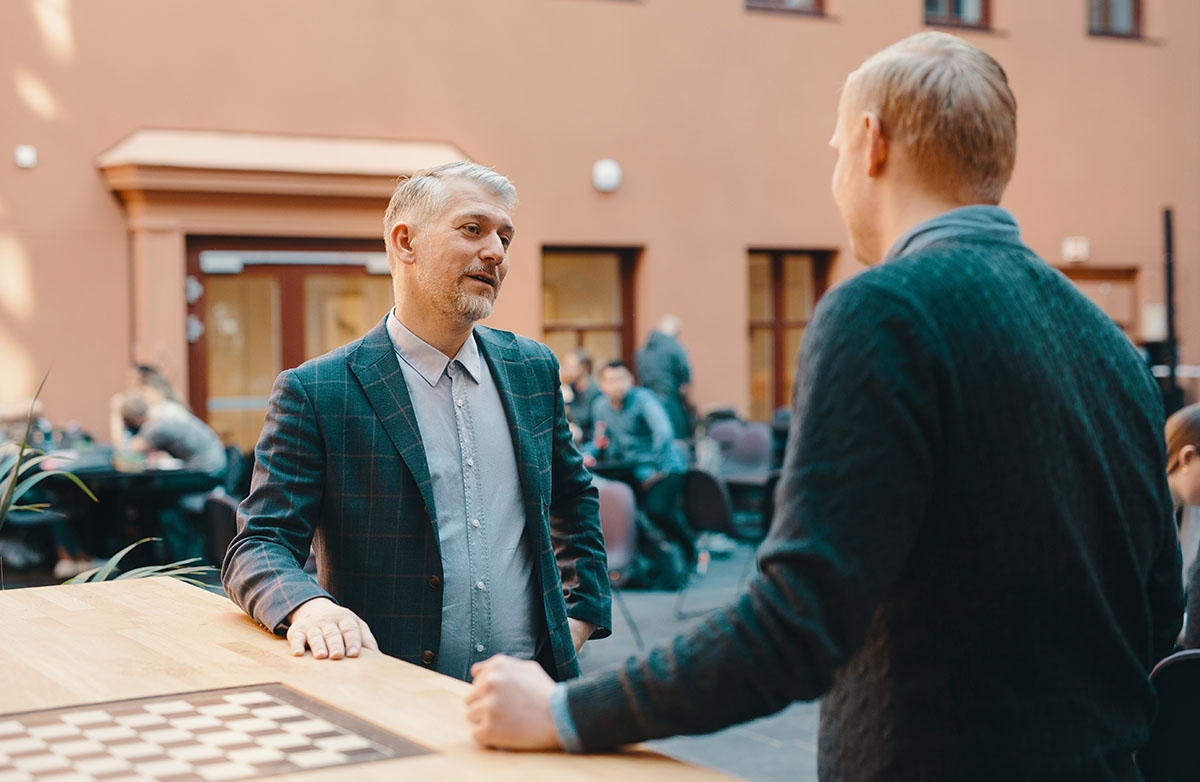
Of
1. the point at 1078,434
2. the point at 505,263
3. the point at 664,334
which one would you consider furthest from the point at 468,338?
the point at 664,334

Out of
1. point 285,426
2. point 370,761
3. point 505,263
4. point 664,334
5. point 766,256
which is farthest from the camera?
point 766,256

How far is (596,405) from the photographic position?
346 inches

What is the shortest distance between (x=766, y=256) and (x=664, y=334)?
2614 millimetres

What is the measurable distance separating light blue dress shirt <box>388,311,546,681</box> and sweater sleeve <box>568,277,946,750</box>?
0.99m

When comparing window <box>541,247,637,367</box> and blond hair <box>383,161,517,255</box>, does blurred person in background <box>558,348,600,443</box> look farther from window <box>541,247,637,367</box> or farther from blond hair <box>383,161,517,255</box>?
blond hair <box>383,161,517,255</box>

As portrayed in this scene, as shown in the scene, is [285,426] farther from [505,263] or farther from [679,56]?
[679,56]

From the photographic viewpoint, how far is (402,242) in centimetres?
235

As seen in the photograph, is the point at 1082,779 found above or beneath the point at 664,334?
beneath

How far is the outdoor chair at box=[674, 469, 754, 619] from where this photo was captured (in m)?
7.32

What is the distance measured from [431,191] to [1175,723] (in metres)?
1.64

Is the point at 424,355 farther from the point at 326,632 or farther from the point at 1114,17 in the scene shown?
the point at 1114,17

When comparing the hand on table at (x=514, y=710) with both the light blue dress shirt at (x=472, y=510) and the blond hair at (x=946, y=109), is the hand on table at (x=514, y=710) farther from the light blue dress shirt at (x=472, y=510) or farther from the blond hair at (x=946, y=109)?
the light blue dress shirt at (x=472, y=510)

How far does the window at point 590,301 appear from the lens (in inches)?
480

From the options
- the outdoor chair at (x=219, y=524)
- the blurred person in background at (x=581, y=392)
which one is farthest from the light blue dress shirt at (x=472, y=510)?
the blurred person in background at (x=581, y=392)
